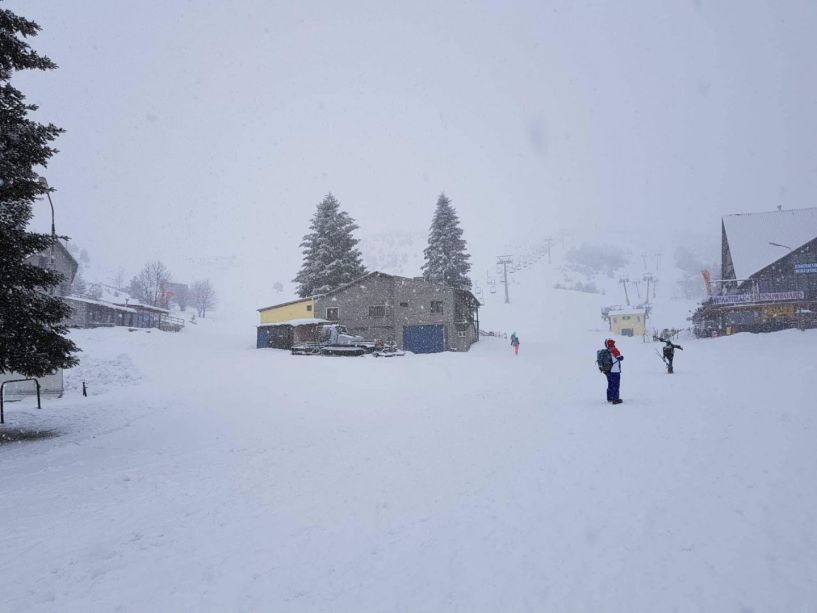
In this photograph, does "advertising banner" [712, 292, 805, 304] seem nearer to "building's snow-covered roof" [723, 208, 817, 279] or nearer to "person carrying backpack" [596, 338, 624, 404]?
"building's snow-covered roof" [723, 208, 817, 279]

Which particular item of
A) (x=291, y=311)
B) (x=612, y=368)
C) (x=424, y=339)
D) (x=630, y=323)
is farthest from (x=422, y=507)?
(x=630, y=323)

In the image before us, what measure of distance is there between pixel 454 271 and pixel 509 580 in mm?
42775

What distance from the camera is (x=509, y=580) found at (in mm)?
3725

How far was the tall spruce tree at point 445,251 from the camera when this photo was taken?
45719 mm

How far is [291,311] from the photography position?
4203cm

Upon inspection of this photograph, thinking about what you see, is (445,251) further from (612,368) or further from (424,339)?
(612,368)

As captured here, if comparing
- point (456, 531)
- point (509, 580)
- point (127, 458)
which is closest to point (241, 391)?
point (127, 458)

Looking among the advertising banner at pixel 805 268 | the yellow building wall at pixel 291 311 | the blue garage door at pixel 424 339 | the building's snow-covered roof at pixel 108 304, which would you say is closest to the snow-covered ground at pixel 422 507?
the blue garage door at pixel 424 339

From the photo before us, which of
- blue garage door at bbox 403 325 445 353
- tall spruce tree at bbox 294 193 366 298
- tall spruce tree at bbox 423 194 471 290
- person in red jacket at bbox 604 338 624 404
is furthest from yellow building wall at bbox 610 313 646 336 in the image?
person in red jacket at bbox 604 338 624 404

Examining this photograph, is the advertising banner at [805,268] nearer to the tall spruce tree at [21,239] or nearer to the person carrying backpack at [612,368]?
the person carrying backpack at [612,368]

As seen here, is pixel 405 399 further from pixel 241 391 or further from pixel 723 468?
pixel 723 468

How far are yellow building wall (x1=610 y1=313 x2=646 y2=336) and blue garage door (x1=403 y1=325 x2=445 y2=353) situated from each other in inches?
1865

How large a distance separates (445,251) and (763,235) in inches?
1357

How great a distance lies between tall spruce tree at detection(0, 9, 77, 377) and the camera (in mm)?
8305
